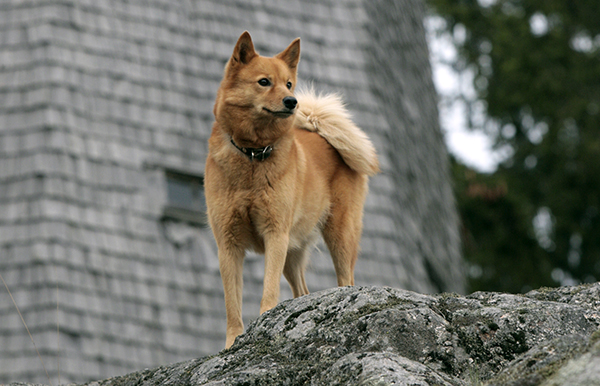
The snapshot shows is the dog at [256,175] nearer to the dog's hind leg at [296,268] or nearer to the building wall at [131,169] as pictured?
the dog's hind leg at [296,268]

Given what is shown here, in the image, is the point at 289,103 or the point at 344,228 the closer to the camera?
the point at 289,103

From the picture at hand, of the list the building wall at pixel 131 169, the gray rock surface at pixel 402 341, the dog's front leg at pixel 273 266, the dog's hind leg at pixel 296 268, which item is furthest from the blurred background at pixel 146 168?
the gray rock surface at pixel 402 341

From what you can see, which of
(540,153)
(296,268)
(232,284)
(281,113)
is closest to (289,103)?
(281,113)

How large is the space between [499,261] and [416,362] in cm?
1612

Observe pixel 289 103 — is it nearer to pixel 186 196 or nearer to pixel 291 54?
pixel 291 54

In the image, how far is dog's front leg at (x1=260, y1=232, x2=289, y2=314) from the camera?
4.41m

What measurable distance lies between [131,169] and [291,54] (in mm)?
4681

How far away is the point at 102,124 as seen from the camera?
926 centimetres

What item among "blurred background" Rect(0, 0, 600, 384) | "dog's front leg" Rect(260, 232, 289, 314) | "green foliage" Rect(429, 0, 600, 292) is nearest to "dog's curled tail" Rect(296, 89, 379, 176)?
"dog's front leg" Rect(260, 232, 289, 314)

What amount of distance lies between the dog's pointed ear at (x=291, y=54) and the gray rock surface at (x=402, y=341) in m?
1.61

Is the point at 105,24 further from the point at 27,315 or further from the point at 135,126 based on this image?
the point at 27,315

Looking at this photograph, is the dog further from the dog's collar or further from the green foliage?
the green foliage

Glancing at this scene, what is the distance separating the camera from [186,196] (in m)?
9.55

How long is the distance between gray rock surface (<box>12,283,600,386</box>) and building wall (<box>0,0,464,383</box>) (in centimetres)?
475
